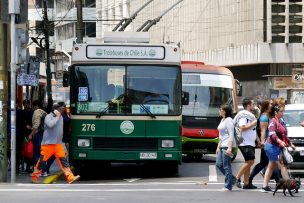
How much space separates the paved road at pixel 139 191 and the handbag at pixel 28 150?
1.66ft

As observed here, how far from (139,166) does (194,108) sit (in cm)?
316

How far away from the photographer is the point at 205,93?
1041 inches

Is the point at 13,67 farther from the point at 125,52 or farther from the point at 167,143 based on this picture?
the point at 167,143

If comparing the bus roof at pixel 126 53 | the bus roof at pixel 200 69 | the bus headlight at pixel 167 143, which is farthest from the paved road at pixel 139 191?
the bus roof at pixel 200 69

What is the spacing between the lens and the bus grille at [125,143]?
62.0 ft

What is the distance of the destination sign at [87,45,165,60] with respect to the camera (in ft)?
62.3

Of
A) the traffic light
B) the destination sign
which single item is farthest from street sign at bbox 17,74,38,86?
the destination sign

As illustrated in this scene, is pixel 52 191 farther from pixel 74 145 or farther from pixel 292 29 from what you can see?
pixel 292 29

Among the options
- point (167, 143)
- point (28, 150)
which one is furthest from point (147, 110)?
point (28, 150)

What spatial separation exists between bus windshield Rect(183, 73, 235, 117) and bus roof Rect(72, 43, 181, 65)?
22.9 feet

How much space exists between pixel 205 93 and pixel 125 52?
7.71 m

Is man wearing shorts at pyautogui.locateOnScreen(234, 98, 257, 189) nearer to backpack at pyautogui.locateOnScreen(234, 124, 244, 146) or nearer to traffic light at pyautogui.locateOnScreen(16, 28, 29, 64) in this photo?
backpack at pyautogui.locateOnScreen(234, 124, 244, 146)

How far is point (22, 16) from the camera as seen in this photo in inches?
727

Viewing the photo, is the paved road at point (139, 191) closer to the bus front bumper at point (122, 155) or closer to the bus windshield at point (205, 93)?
the bus front bumper at point (122, 155)
